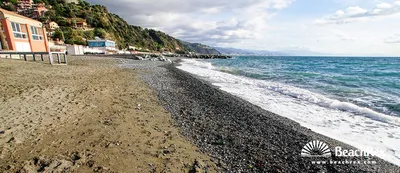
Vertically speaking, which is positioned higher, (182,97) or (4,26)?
(4,26)

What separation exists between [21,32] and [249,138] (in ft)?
82.4

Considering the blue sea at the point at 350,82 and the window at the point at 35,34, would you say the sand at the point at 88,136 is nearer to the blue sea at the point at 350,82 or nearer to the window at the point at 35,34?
the blue sea at the point at 350,82

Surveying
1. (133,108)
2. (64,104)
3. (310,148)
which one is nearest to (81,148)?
(133,108)

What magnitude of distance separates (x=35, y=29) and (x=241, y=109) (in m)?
25.9

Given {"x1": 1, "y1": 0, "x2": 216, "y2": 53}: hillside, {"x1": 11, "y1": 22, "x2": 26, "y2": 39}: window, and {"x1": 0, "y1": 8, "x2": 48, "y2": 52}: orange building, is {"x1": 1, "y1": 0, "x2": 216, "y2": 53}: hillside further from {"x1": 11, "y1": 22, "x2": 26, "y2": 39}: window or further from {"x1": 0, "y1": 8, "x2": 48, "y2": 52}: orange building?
{"x1": 11, "y1": 22, "x2": 26, "y2": 39}: window

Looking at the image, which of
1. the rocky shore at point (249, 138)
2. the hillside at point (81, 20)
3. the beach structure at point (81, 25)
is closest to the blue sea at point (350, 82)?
the rocky shore at point (249, 138)

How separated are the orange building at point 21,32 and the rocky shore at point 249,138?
64.9 feet

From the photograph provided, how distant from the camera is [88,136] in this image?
163 inches

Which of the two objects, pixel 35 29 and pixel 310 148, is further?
pixel 35 29

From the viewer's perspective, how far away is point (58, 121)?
4777mm

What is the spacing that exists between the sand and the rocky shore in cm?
41

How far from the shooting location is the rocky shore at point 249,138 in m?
3.62

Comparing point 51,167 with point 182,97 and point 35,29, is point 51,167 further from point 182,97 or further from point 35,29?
point 35,29

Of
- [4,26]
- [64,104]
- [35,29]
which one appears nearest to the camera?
[64,104]
